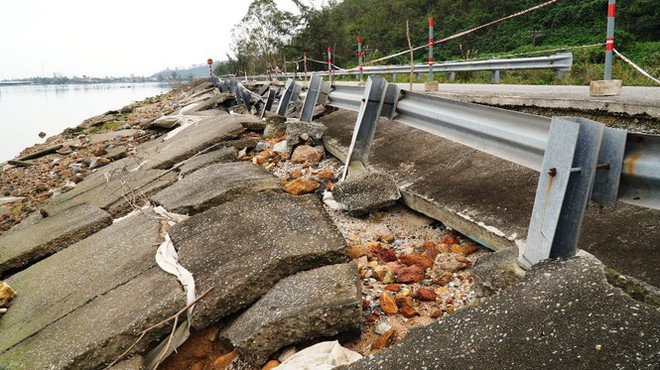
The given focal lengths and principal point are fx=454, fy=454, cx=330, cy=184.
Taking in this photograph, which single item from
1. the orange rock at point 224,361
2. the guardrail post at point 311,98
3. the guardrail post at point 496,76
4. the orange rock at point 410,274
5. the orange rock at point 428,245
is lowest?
the orange rock at point 224,361

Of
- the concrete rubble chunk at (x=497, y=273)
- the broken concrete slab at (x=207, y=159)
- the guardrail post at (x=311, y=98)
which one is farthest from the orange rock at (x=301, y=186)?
the concrete rubble chunk at (x=497, y=273)

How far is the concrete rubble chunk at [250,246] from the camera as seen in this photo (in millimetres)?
1884

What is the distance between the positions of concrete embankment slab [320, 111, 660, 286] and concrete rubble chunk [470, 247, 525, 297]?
37 cm

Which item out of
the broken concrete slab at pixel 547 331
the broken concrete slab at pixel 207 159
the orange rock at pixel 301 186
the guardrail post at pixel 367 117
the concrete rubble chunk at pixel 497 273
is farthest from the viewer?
the broken concrete slab at pixel 207 159

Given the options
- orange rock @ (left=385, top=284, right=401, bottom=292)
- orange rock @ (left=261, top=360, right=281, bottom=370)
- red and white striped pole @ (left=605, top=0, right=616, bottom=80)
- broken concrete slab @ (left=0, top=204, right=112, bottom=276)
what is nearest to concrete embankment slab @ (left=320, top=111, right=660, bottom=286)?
orange rock @ (left=385, top=284, right=401, bottom=292)

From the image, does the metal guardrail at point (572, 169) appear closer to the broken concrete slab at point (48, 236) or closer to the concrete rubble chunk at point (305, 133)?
the concrete rubble chunk at point (305, 133)

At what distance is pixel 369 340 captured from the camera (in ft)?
5.57

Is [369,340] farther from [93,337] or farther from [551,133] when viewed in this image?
[93,337]

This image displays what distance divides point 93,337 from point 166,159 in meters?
3.43

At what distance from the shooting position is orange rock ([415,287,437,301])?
186 cm

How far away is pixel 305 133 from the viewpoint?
13.6 ft

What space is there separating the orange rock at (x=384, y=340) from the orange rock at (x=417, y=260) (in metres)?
0.49

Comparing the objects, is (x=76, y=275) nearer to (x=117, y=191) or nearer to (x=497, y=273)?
(x=117, y=191)

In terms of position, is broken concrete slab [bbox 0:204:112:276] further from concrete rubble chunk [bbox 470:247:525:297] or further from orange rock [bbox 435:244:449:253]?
concrete rubble chunk [bbox 470:247:525:297]
